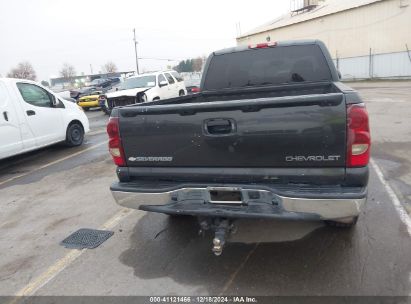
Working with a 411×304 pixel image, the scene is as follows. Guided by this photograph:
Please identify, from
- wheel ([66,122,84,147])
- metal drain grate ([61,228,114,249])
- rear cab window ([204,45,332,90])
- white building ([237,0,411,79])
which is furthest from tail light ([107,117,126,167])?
white building ([237,0,411,79])

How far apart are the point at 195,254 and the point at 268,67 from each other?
9.19ft

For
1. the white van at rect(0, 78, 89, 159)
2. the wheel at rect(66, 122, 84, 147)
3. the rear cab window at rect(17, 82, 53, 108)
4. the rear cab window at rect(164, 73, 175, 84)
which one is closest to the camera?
the white van at rect(0, 78, 89, 159)

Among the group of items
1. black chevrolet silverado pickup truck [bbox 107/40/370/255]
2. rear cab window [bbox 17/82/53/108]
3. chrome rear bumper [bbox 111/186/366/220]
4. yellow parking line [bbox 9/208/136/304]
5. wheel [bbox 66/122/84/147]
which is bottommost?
yellow parking line [bbox 9/208/136/304]

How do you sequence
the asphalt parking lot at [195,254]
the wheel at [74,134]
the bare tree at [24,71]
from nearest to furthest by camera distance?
the asphalt parking lot at [195,254] < the wheel at [74,134] < the bare tree at [24,71]

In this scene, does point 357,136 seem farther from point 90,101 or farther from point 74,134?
→ point 90,101

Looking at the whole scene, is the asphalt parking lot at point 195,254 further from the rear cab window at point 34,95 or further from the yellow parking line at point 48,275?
the rear cab window at point 34,95

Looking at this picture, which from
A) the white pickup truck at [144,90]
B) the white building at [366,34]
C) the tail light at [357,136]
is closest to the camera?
the tail light at [357,136]

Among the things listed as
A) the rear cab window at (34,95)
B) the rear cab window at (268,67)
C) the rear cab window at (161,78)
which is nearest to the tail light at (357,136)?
the rear cab window at (268,67)

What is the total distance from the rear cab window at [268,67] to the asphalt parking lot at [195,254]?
1.92 meters

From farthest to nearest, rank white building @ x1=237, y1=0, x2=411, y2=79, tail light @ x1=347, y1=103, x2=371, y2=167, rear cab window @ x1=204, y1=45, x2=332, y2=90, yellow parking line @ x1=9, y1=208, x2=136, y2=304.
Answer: white building @ x1=237, y1=0, x2=411, y2=79, rear cab window @ x1=204, y1=45, x2=332, y2=90, yellow parking line @ x1=9, y1=208, x2=136, y2=304, tail light @ x1=347, y1=103, x2=371, y2=167

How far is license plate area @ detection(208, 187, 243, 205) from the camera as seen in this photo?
306 cm

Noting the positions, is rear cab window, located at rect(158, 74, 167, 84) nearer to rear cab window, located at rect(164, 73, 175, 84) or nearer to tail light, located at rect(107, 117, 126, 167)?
rear cab window, located at rect(164, 73, 175, 84)

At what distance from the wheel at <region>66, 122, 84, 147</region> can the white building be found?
2647cm

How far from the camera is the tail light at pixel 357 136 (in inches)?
107
